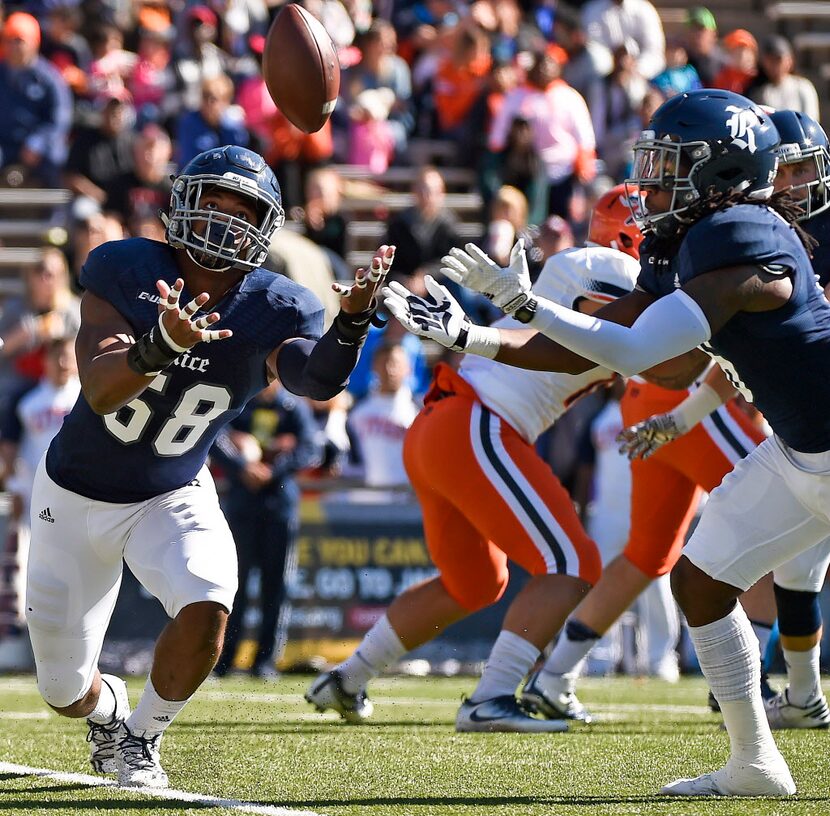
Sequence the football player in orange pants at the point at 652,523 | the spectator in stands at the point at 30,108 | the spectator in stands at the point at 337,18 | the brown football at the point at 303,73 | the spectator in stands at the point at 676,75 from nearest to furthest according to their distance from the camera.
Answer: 1. the brown football at the point at 303,73
2. the football player in orange pants at the point at 652,523
3. the spectator in stands at the point at 30,108
4. the spectator in stands at the point at 676,75
5. the spectator in stands at the point at 337,18

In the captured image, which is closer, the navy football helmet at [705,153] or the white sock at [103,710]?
the navy football helmet at [705,153]

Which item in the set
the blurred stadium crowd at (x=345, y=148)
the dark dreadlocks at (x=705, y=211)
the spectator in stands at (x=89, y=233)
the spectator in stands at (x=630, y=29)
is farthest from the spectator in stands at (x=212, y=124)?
the dark dreadlocks at (x=705, y=211)

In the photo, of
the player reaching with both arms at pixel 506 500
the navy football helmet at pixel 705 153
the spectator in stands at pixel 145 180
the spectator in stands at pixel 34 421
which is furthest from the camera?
the spectator in stands at pixel 145 180

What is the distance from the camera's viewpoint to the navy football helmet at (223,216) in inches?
175

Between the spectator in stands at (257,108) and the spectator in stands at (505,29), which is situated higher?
the spectator in stands at (505,29)

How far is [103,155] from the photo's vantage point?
35.3 ft

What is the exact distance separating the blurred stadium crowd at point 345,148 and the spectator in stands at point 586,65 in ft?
0.06

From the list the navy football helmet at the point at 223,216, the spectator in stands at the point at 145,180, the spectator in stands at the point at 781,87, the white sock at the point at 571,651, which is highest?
the navy football helmet at the point at 223,216

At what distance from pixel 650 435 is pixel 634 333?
1308 millimetres

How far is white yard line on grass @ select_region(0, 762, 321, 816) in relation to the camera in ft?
12.5

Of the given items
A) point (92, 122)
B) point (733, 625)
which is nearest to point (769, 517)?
point (733, 625)

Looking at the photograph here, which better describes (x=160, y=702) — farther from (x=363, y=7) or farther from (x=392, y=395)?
(x=363, y=7)

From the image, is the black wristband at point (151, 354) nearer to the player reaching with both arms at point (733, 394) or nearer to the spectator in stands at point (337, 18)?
the player reaching with both arms at point (733, 394)

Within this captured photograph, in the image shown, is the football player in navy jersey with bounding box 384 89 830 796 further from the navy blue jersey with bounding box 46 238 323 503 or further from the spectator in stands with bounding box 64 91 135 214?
the spectator in stands with bounding box 64 91 135 214
